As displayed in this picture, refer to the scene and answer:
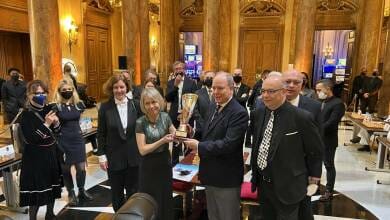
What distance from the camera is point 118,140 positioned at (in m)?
3.08

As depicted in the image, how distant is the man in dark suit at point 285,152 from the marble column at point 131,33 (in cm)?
817

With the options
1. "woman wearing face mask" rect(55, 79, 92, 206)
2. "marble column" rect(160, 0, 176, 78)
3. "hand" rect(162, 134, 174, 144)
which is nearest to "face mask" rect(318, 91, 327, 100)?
"hand" rect(162, 134, 174, 144)

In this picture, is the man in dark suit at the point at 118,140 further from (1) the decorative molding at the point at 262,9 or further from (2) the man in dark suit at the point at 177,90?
(1) the decorative molding at the point at 262,9

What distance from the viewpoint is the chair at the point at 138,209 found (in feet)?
2.63

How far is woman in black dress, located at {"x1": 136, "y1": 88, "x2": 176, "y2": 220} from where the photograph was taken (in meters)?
2.62

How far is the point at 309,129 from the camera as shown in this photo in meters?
2.35

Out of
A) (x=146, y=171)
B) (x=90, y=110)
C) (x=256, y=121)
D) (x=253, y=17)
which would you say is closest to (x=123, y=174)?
(x=146, y=171)

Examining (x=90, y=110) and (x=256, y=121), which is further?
(x=90, y=110)

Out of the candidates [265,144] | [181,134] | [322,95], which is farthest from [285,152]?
[322,95]

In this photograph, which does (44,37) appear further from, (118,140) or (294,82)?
(294,82)

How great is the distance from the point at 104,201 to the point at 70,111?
131 cm

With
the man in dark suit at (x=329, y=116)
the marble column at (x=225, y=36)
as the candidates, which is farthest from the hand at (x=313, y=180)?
the marble column at (x=225, y=36)

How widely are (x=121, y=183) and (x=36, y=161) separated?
0.90m

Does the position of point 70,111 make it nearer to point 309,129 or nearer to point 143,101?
point 143,101
